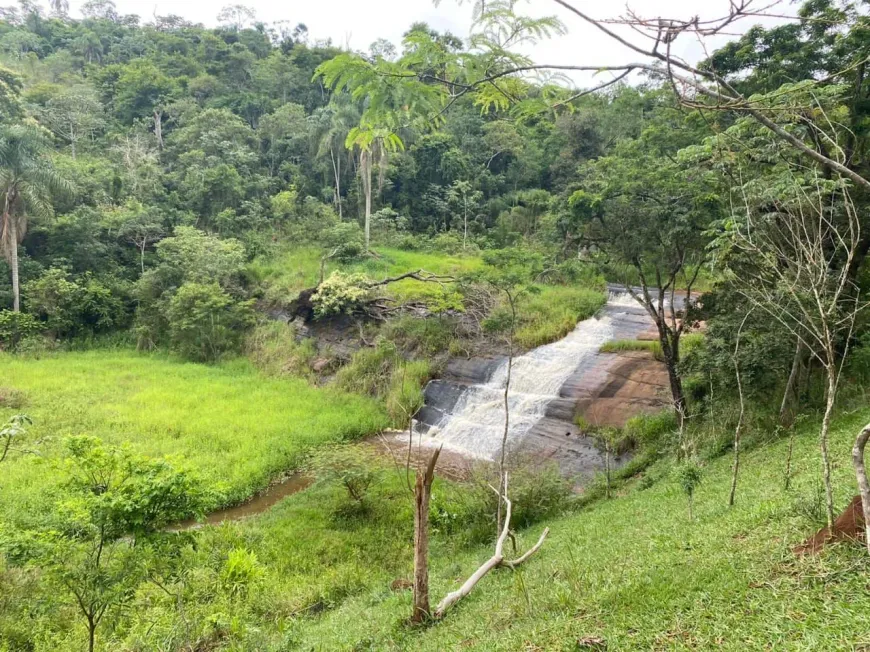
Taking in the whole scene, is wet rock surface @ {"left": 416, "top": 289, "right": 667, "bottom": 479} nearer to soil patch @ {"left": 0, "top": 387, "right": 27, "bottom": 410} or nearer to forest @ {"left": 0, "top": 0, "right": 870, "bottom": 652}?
forest @ {"left": 0, "top": 0, "right": 870, "bottom": 652}

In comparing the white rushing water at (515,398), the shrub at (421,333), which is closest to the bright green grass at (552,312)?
the white rushing water at (515,398)

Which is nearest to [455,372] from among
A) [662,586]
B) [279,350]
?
[279,350]

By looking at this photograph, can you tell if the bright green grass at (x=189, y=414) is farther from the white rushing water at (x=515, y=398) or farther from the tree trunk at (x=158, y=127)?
the tree trunk at (x=158, y=127)

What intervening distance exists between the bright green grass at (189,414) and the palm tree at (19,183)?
17.3ft

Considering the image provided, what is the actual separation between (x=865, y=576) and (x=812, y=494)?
209cm

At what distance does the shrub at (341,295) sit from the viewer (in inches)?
711

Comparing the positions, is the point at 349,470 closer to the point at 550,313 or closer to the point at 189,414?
the point at 189,414

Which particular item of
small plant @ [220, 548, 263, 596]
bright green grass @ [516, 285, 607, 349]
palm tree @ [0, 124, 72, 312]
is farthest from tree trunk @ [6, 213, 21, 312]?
bright green grass @ [516, 285, 607, 349]

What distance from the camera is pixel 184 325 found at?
63.0ft

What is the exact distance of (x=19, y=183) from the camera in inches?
782

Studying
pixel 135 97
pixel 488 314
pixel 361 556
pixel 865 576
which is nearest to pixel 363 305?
pixel 488 314

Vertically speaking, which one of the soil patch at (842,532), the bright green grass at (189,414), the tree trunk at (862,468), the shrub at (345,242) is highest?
the shrub at (345,242)

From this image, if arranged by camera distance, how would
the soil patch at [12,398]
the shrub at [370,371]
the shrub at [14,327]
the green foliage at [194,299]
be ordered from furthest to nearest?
the green foliage at [194,299]
the shrub at [14,327]
the shrub at [370,371]
the soil patch at [12,398]

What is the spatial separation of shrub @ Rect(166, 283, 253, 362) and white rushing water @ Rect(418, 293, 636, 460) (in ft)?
36.3
